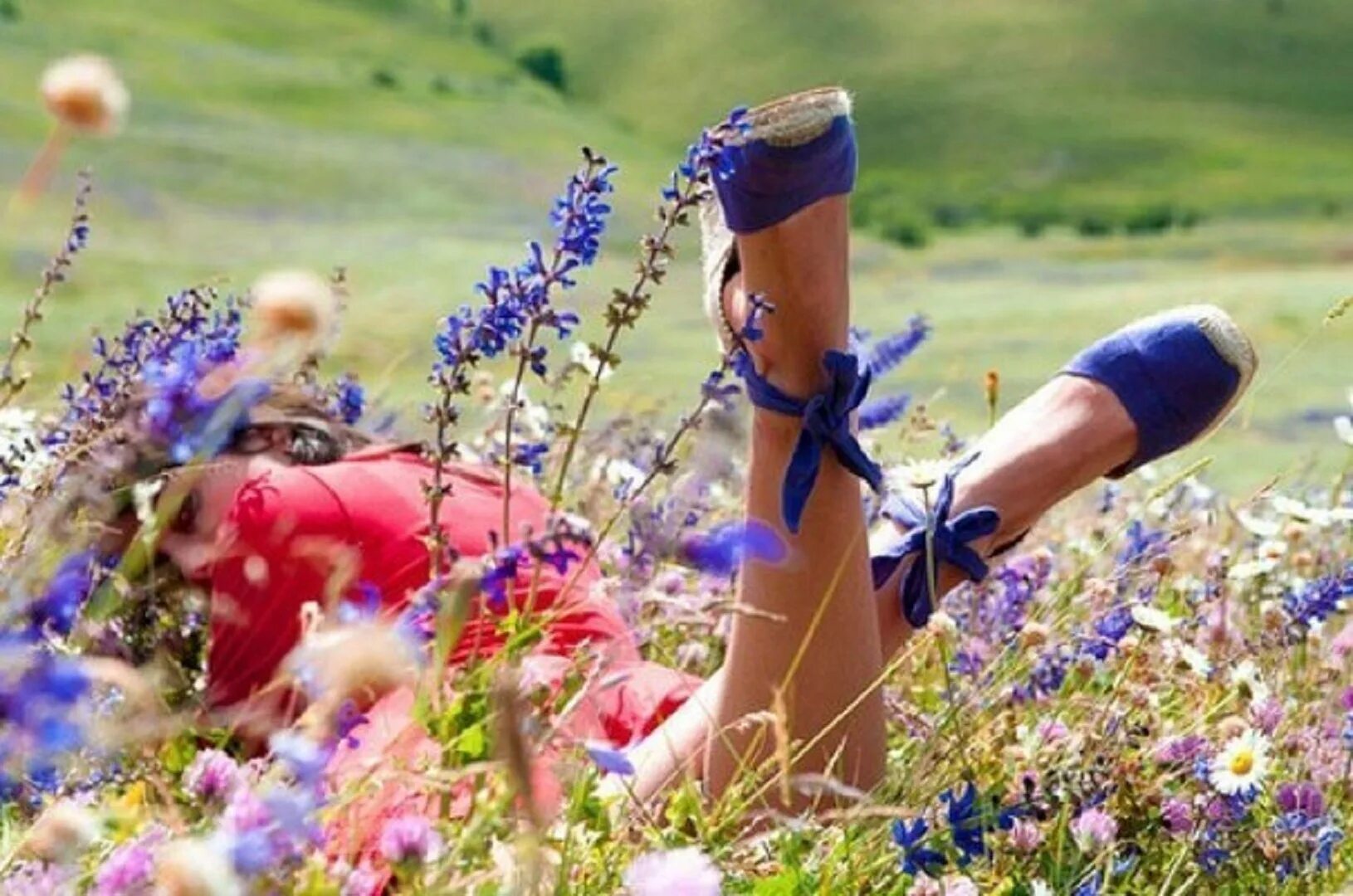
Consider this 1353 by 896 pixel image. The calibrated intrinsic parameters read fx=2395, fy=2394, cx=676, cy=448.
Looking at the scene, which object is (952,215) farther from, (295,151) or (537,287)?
(537,287)

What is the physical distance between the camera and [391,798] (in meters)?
1.89

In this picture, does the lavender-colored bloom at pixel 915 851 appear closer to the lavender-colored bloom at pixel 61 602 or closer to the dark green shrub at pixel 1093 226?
the lavender-colored bloom at pixel 61 602

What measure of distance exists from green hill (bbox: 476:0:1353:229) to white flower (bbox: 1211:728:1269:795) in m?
82.2

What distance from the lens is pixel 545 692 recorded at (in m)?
1.95

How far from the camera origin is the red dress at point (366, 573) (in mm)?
2682

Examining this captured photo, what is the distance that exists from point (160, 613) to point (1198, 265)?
64.4 m

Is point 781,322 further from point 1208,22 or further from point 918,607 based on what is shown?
point 1208,22

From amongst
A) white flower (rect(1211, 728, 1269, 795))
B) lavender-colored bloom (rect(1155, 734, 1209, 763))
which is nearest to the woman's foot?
lavender-colored bloom (rect(1155, 734, 1209, 763))

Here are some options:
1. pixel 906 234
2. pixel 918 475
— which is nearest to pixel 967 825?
pixel 918 475

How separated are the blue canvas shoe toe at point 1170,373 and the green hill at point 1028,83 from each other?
81220 mm

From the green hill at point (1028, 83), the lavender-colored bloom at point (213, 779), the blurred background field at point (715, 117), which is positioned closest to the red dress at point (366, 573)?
the lavender-colored bloom at point (213, 779)

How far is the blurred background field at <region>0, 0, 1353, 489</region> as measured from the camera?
48000 mm

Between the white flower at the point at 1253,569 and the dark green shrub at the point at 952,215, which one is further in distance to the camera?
the dark green shrub at the point at 952,215

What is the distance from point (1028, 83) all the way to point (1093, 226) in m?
13.5
